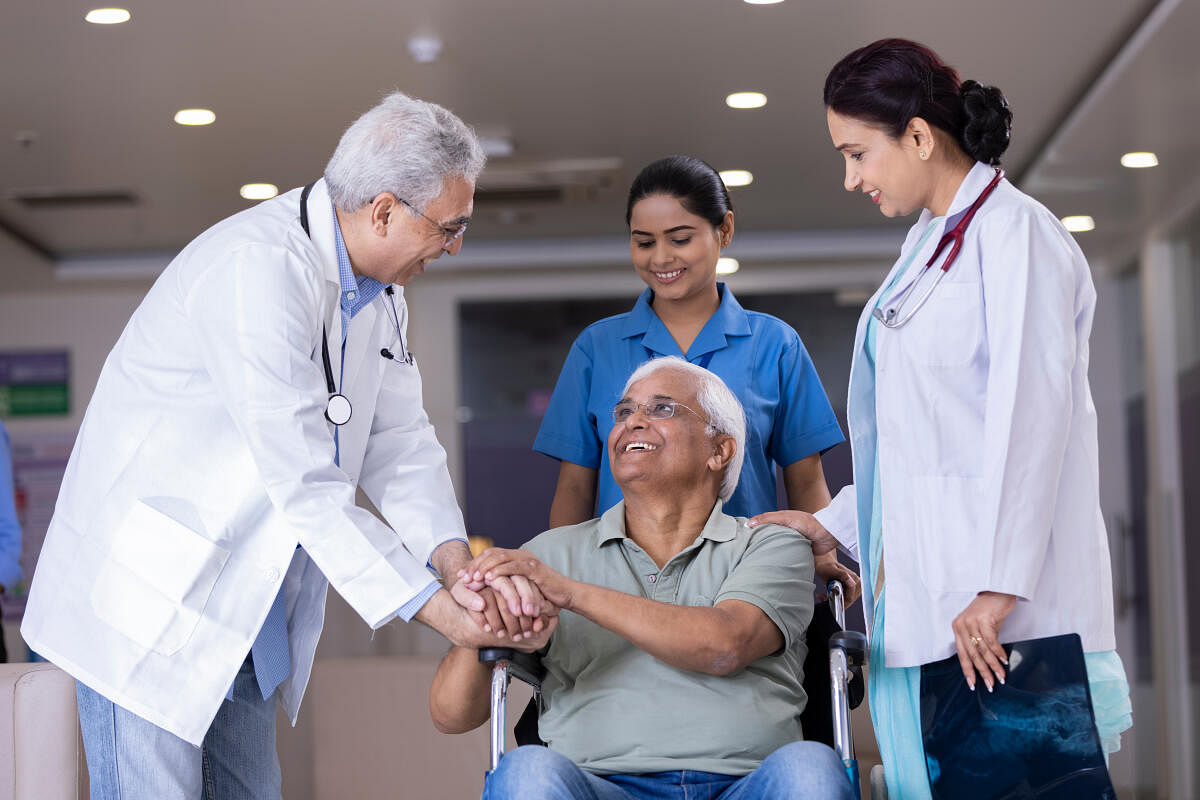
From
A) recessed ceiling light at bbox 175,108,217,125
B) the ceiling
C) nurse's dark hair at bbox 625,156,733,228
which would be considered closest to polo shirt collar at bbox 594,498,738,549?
nurse's dark hair at bbox 625,156,733,228

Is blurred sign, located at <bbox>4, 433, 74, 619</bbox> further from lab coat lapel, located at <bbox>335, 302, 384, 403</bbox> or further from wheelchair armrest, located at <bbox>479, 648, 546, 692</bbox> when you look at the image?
wheelchair armrest, located at <bbox>479, 648, 546, 692</bbox>

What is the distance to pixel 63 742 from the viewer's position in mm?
2389

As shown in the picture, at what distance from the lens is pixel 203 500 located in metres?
1.90

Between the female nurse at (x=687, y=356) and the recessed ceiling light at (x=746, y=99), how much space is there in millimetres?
2298

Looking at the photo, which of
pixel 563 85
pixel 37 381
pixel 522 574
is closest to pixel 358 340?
pixel 522 574

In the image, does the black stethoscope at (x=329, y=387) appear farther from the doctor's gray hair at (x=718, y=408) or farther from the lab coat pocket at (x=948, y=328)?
the lab coat pocket at (x=948, y=328)

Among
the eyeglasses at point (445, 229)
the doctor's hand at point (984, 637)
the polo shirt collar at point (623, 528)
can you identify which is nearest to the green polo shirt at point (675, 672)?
the polo shirt collar at point (623, 528)

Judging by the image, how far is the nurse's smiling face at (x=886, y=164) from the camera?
80.4 inches

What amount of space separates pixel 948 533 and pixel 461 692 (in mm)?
833

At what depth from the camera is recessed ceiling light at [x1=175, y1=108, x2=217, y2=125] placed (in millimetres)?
5094

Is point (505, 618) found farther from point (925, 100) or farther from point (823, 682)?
point (925, 100)

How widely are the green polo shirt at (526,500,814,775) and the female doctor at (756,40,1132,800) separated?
153mm

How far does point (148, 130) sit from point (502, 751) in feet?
13.2

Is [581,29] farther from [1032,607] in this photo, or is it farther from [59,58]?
[1032,607]
